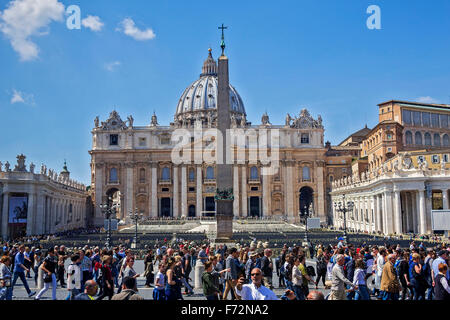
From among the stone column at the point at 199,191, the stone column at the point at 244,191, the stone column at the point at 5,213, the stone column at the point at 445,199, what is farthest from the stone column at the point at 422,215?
the stone column at the point at 199,191

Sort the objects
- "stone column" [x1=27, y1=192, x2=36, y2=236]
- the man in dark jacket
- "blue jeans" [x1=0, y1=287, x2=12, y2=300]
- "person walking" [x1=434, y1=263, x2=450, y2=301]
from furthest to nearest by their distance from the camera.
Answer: "stone column" [x1=27, y1=192, x2=36, y2=236] < "blue jeans" [x1=0, y1=287, x2=12, y2=300] < "person walking" [x1=434, y1=263, x2=450, y2=301] < the man in dark jacket

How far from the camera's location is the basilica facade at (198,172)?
69.8m

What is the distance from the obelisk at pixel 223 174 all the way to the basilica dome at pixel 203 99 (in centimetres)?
7018

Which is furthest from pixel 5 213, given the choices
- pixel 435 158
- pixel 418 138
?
pixel 418 138

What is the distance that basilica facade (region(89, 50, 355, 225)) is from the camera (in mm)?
69812

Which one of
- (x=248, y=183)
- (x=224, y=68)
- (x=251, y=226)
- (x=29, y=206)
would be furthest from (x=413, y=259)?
(x=248, y=183)

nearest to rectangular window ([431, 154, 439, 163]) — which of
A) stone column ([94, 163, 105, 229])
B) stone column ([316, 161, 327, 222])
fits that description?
stone column ([316, 161, 327, 222])

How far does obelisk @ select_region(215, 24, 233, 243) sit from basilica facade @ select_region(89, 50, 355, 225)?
1677 inches

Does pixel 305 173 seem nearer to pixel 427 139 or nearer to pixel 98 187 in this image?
pixel 427 139

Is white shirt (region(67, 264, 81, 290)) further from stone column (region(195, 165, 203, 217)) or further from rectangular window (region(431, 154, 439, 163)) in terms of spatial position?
stone column (region(195, 165, 203, 217))

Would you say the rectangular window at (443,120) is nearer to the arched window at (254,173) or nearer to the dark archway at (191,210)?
the arched window at (254,173)

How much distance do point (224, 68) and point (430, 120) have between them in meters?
42.6

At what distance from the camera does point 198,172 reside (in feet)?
229
